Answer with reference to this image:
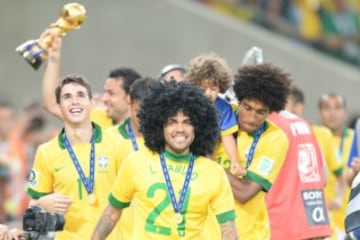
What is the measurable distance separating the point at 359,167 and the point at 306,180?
1223 millimetres

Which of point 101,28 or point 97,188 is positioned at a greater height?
point 101,28

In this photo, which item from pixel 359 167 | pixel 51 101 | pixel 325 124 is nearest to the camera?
pixel 359 167

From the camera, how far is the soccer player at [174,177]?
34.2 feet

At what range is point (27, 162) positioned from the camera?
19141 millimetres

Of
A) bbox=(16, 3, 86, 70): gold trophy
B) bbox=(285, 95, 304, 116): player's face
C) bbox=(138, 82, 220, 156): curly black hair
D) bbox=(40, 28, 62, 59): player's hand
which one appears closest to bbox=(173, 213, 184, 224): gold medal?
bbox=(138, 82, 220, 156): curly black hair

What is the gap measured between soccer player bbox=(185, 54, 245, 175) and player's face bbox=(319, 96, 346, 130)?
17.3 feet

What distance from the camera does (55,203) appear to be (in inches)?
421

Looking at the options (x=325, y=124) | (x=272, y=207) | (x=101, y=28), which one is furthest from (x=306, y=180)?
(x=101, y=28)

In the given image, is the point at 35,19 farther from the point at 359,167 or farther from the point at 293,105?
the point at 359,167

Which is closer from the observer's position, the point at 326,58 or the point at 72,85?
the point at 72,85

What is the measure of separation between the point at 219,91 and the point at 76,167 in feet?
3.88

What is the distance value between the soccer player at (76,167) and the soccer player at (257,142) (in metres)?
0.96

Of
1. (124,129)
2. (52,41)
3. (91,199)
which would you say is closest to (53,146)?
(91,199)

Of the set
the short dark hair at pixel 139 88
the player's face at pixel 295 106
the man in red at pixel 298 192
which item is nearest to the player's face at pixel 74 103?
the short dark hair at pixel 139 88
